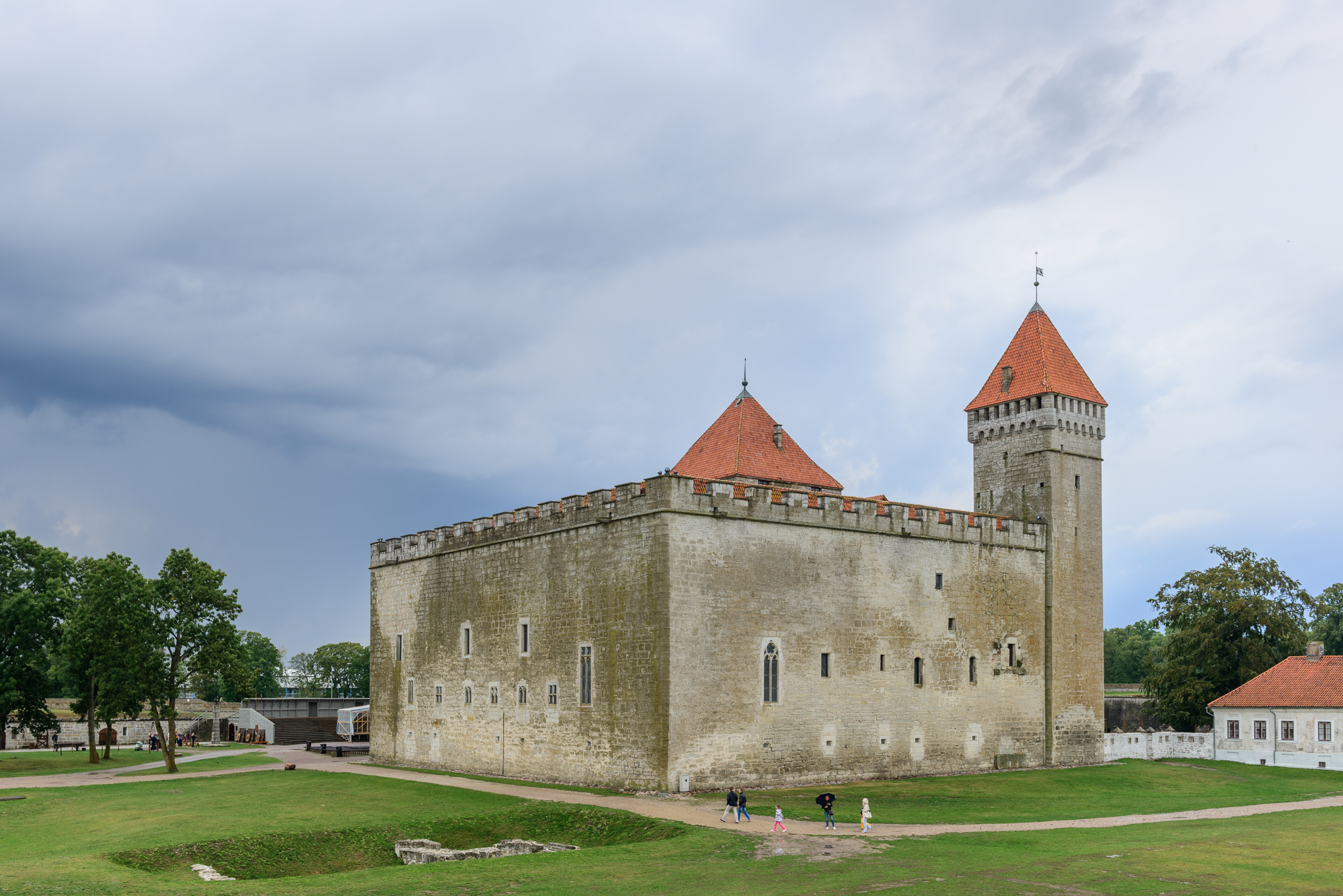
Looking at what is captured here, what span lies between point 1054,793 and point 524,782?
1689cm

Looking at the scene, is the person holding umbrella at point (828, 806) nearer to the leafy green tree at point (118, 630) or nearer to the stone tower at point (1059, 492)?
the stone tower at point (1059, 492)

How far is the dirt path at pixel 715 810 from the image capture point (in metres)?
27.4

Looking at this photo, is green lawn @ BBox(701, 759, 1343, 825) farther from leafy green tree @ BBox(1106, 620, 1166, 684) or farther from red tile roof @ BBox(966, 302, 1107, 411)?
leafy green tree @ BBox(1106, 620, 1166, 684)

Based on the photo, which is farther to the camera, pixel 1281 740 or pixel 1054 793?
pixel 1281 740

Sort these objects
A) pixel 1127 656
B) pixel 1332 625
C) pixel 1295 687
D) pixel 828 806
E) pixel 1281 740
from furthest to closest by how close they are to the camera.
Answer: pixel 1127 656 < pixel 1332 625 < pixel 1295 687 < pixel 1281 740 < pixel 828 806

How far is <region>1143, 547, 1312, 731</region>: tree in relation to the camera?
54.4 meters

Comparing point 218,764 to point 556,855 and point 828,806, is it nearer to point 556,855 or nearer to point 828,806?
point 556,855

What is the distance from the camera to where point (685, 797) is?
32.4 metres

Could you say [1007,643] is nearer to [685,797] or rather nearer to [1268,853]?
[685,797]

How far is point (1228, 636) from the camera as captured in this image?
181 ft

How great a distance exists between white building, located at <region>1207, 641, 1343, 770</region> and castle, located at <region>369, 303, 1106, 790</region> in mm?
8020

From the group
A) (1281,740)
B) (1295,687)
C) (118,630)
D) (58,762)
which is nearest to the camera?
(118,630)

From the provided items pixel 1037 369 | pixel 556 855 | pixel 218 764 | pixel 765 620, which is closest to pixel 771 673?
pixel 765 620

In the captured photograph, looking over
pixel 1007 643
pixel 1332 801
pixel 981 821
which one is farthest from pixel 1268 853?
pixel 1007 643
